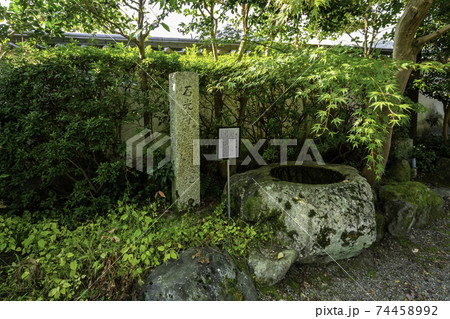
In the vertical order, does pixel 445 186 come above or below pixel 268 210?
below

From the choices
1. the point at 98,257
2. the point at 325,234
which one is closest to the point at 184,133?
the point at 98,257

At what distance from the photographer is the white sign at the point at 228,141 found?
11.6 ft

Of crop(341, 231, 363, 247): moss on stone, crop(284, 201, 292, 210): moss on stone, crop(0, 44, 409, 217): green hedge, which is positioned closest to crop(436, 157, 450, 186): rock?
crop(0, 44, 409, 217): green hedge

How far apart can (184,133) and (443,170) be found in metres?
6.62

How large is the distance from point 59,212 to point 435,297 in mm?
5255

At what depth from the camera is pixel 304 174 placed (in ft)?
14.9

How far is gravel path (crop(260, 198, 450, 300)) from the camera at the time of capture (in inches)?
119

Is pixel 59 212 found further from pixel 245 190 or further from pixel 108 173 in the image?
pixel 245 190

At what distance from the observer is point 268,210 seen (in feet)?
11.5

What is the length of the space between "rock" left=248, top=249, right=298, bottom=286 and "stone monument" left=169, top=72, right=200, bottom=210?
59.1 inches

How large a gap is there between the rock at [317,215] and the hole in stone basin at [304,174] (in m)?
0.66

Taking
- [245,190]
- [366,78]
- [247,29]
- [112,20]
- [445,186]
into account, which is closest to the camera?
[366,78]

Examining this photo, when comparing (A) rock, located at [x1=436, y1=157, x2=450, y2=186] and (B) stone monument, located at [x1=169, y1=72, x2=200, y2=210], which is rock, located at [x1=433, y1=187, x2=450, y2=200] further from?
(B) stone monument, located at [x1=169, y1=72, x2=200, y2=210]
